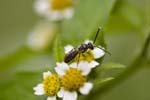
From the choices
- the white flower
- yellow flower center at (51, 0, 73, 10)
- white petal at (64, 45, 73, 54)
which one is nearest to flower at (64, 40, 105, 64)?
white petal at (64, 45, 73, 54)

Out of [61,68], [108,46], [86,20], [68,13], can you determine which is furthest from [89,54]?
[68,13]

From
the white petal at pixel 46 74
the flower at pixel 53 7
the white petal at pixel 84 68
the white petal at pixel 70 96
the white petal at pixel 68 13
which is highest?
the flower at pixel 53 7

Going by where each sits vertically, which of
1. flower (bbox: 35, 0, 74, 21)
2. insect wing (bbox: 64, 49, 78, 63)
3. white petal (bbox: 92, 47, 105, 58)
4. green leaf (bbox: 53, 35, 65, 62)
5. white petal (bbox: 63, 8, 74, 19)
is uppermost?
flower (bbox: 35, 0, 74, 21)

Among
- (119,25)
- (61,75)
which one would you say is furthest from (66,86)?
(119,25)

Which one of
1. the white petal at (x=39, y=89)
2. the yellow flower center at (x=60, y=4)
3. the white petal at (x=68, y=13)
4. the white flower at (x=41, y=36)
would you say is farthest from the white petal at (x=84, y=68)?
the yellow flower center at (x=60, y=4)

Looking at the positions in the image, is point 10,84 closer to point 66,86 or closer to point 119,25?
point 66,86

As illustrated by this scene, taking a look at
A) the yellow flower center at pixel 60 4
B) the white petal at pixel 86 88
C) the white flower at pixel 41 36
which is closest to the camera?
the white petal at pixel 86 88

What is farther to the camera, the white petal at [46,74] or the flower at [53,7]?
the flower at [53,7]

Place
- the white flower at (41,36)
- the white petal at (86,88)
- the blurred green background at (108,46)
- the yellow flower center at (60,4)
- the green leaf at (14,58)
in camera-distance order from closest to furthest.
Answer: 1. the white petal at (86,88)
2. the blurred green background at (108,46)
3. the green leaf at (14,58)
4. the white flower at (41,36)
5. the yellow flower center at (60,4)

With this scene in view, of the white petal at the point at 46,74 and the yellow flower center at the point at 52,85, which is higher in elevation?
the white petal at the point at 46,74

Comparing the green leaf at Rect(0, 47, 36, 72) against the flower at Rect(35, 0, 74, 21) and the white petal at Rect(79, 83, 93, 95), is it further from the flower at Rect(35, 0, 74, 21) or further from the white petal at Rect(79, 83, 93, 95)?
the white petal at Rect(79, 83, 93, 95)

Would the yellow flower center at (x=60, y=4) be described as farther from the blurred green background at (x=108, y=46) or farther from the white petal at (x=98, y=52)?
the white petal at (x=98, y=52)
